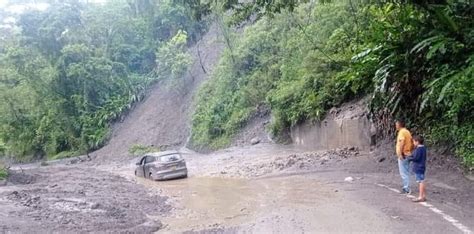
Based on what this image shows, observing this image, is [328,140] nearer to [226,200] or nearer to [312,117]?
[312,117]

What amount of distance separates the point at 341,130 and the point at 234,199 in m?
7.83

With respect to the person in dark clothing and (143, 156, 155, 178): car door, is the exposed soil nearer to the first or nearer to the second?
the person in dark clothing

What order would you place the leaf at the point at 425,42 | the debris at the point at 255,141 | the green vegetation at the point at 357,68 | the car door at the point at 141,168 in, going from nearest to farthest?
the green vegetation at the point at 357,68, the leaf at the point at 425,42, the car door at the point at 141,168, the debris at the point at 255,141

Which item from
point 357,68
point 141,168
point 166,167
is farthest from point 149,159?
point 357,68

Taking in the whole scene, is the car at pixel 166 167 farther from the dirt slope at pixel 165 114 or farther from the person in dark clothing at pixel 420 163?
the dirt slope at pixel 165 114

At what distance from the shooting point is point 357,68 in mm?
16828

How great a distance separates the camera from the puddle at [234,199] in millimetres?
11297

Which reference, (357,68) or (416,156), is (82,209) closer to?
(416,156)

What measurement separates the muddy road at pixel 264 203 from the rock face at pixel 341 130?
941 mm

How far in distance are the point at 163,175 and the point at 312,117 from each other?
7801 millimetres

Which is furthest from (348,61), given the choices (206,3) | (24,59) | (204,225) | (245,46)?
(24,59)

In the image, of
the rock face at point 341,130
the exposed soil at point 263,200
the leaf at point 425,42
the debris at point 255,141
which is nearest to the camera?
the exposed soil at point 263,200

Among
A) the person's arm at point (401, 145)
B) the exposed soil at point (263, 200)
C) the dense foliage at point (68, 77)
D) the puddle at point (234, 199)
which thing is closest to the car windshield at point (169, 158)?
the exposed soil at point (263, 200)

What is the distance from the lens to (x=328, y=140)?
866 inches
